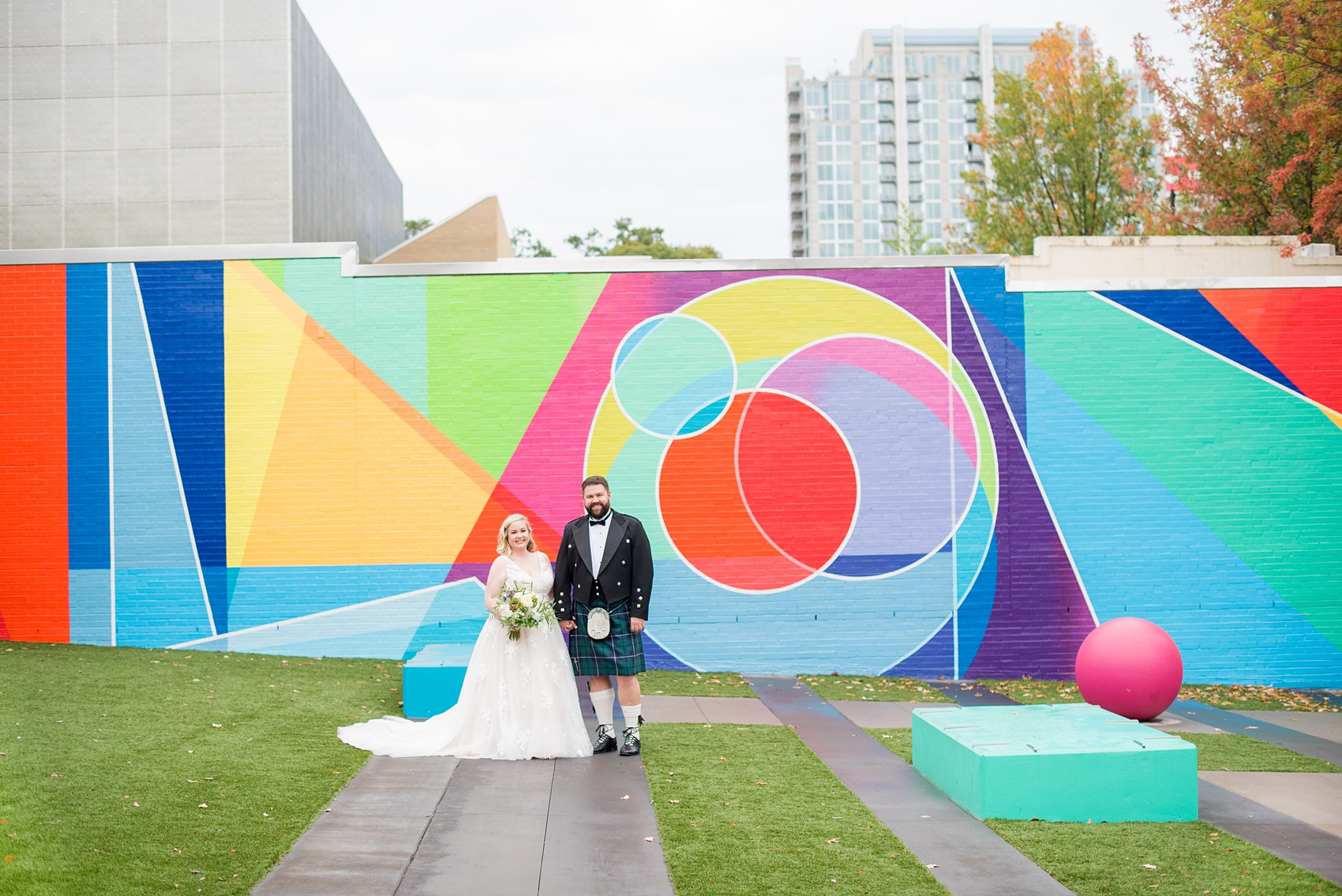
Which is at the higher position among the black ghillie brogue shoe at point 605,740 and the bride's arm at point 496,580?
the bride's arm at point 496,580

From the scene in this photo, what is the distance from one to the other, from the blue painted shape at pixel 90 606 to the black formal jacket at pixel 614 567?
20.6 ft

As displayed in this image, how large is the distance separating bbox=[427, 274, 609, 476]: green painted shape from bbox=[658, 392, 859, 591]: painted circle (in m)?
1.72

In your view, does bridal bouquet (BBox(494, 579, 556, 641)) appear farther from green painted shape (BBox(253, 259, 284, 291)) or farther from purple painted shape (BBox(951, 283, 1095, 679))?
purple painted shape (BBox(951, 283, 1095, 679))

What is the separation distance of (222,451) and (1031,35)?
11376cm

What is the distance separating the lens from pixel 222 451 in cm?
1138

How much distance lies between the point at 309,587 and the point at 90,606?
7.64ft

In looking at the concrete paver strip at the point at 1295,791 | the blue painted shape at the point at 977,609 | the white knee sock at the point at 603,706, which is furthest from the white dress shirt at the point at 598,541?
the blue painted shape at the point at 977,609

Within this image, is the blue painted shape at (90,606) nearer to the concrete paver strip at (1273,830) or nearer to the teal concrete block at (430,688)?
the teal concrete block at (430,688)

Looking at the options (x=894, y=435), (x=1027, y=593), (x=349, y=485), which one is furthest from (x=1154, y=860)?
(x=349, y=485)

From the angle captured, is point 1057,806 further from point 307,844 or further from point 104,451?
point 104,451

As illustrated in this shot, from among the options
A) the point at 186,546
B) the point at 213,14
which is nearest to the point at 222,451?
the point at 186,546

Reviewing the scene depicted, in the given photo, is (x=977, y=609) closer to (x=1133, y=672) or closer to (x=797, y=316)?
(x=1133, y=672)

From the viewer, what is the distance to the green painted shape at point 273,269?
452 inches

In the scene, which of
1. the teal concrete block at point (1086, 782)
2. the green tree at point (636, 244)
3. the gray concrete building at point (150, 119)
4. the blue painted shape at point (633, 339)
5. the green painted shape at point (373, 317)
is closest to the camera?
the teal concrete block at point (1086, 782)
